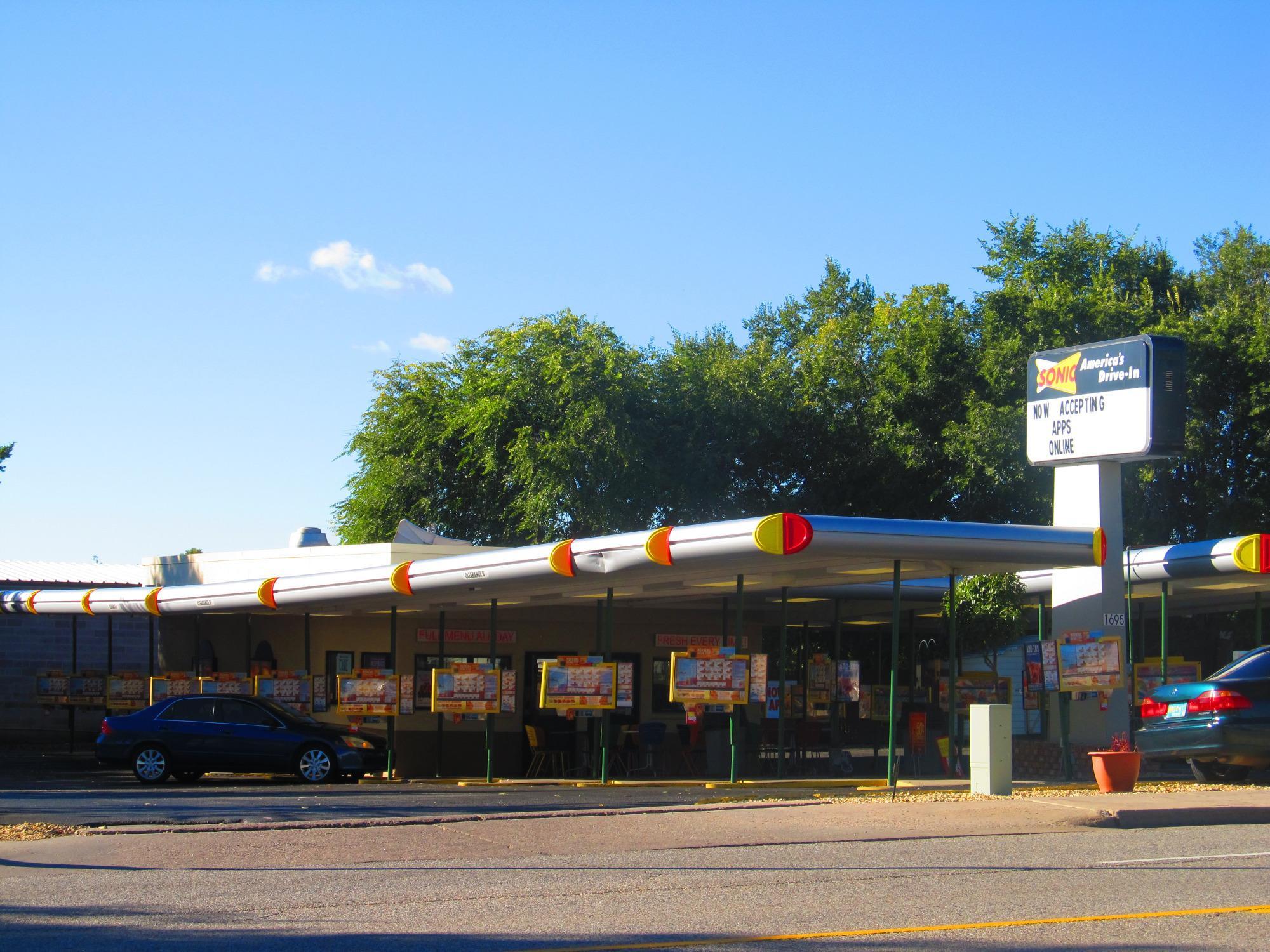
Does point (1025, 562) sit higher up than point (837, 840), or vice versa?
point (1025, 562)

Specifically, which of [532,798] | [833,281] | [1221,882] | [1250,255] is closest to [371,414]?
[833,281]

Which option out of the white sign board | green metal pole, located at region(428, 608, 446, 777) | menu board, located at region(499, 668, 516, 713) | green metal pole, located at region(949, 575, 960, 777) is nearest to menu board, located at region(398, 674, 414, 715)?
green metal pole, located at region(428, 608, 446, 777)

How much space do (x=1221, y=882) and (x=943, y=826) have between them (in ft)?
12.0

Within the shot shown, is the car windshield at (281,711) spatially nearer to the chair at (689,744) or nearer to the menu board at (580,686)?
the menu board at (580,686)

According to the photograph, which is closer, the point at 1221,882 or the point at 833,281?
the point at 1221,882

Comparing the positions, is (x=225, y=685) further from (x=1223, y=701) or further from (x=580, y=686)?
(x=1223, y=701)

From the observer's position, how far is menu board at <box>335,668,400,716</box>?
21188 millimetres

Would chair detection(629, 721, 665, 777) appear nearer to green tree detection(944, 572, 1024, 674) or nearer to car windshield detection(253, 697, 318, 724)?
green tree detection(944, 572, 1024, 674)

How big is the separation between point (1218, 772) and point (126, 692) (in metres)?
19.5

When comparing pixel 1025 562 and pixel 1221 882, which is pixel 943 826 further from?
pixel 1025 562

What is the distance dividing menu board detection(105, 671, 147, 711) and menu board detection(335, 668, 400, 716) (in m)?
7.33

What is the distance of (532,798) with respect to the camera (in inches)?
639

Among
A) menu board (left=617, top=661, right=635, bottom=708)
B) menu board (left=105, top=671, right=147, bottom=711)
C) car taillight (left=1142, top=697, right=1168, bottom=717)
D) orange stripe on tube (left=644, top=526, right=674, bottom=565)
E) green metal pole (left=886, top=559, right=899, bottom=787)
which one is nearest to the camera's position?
orange stripe on tube (left=644, top=526, right=674, bottom=565)

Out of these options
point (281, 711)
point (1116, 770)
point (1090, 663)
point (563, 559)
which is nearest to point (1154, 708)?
point (1116, 770)
